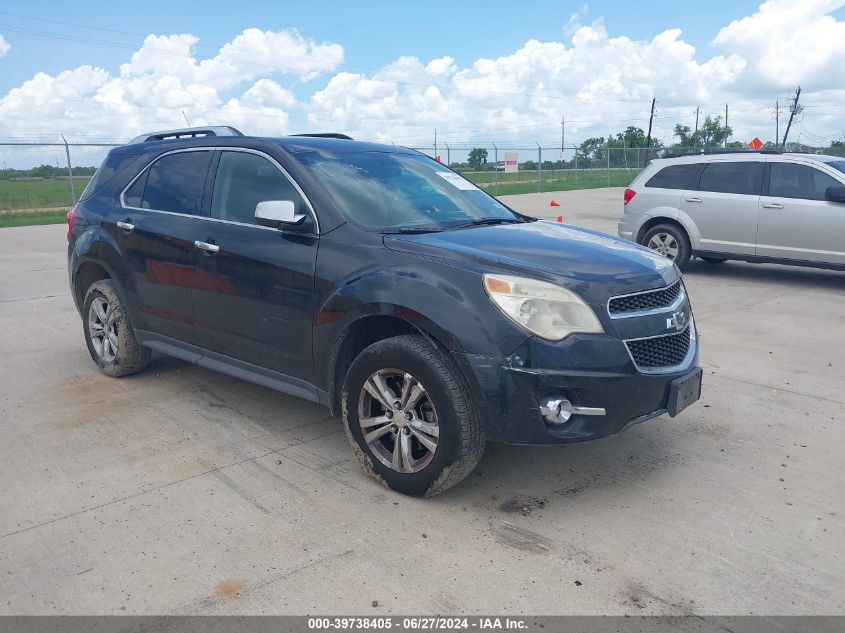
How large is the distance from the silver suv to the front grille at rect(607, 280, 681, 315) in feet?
21.6

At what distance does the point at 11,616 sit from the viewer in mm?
2924

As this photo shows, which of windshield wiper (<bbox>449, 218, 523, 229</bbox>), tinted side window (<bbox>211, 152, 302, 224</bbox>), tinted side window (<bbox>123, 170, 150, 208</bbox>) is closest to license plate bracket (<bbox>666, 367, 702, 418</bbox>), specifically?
windshield wiper (<bbox>449, 218, 523, 229</bbox>)

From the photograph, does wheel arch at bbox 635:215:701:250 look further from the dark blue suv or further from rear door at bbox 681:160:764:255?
the dark blue suv

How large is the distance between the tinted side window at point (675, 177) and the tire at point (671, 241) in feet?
1.90

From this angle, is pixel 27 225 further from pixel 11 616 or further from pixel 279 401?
pixel 11 616

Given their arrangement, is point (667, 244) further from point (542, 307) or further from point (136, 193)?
point (542, 307)

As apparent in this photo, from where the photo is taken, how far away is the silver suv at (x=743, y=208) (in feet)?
31.4

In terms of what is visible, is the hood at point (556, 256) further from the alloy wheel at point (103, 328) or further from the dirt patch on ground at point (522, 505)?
the alloy wheel at point (103, 328)

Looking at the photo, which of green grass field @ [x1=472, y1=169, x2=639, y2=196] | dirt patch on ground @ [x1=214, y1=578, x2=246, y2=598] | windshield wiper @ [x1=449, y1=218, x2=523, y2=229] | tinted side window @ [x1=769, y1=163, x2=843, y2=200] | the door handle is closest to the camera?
Result: dirt patch on ground @ [x1=214, y1=578, x2=246, y2=598]

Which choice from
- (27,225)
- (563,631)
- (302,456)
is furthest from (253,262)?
(27,225)

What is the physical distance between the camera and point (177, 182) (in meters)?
5.21

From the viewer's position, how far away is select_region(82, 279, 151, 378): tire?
18.6 feet

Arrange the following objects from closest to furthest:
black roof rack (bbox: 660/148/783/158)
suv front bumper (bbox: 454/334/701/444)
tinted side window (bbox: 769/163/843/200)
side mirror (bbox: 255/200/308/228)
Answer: suv front bumper (bbox: 454/334/701/444), side mirror (bbox: 255/200/308/228), tinted side window (bbox: 769/163/843/200), black roof rack (bbox: 660/148/783/158)

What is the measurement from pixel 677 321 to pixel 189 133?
3631mm
